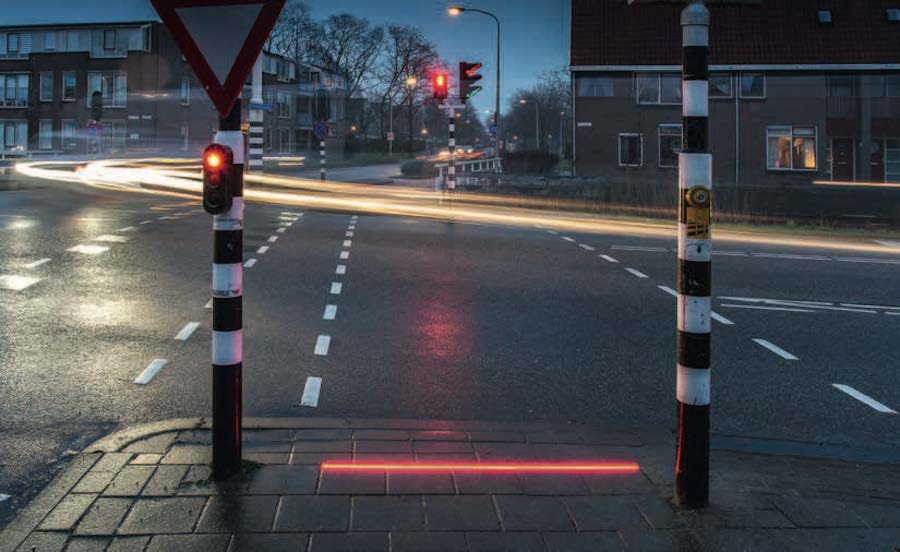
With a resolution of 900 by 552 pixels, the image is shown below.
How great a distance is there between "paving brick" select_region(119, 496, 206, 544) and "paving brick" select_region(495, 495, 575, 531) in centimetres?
141

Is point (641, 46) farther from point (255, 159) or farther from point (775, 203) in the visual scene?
point (255, 159)

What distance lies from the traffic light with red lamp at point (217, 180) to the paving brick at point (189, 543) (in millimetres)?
1579

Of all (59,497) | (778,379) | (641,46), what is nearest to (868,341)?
(778,379)

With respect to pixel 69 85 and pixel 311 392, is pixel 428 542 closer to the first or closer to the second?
pixel 311 392

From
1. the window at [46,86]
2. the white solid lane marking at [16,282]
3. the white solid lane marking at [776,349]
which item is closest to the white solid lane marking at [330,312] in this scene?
the white solid lane marking at [16,282]

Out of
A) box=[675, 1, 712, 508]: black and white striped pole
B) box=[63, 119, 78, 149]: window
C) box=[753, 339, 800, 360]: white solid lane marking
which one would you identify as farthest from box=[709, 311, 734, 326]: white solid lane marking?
box=[63, 119, 78, 149]: window

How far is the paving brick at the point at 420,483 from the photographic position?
406 centimetres

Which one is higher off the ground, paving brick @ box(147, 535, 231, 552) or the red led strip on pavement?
the red led strip on pavement

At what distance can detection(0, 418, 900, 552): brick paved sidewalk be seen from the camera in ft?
11.5

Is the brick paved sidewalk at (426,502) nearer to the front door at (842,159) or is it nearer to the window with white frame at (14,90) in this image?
the front door at (842,159)

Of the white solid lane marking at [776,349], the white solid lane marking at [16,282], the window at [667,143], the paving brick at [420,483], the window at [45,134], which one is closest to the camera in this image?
the paving brick at [420,483]

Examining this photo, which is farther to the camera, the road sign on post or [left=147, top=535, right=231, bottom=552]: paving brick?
the road sign on post

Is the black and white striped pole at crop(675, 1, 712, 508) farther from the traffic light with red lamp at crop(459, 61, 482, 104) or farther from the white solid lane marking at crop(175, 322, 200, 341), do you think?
the traffic light with red lamp at crop(459, 61, 482, 104)

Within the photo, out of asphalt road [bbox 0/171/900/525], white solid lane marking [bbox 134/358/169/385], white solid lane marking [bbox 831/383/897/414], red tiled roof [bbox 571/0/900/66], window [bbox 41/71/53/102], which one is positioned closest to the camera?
asphalt road [bbox 0/171/900/525]
